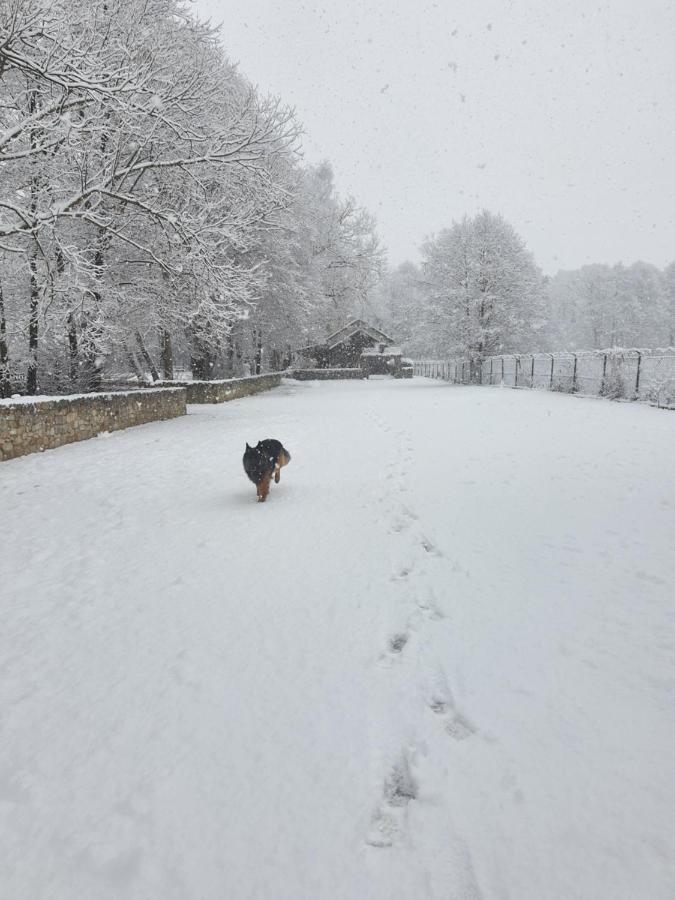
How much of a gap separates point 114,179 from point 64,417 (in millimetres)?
5520

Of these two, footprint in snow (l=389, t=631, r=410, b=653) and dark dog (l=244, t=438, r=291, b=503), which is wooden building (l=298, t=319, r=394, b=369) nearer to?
dark dog (l=244, t=438, r=291, b=503)

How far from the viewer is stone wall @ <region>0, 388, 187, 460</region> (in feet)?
29.2

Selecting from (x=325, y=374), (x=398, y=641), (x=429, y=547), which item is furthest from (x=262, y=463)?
(x=325, y=374)

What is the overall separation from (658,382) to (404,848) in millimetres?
19954

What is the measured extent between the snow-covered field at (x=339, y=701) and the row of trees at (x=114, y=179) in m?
7.10

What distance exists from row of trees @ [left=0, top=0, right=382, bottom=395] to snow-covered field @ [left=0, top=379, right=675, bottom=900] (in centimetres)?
710

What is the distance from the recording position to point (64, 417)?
34.0 feet

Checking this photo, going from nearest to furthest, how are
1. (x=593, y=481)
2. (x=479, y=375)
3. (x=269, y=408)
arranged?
1. (x=593, y=481)
2. (x=269, y=408)
3. (x=479, y=375)

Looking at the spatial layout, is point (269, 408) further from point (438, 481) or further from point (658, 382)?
point (658, 382)

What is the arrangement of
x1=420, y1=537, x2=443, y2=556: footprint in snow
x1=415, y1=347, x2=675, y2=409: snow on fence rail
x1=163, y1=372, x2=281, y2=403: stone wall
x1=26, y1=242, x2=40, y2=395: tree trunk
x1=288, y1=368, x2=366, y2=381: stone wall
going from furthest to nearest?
x1=288, y1=368, x2=366, y2=381: stone wall, x1=163, y1=372, x2=281, y2=403: stone wall, x1=415, y1=347, x2=675, y2=409: snow on fence rail, x1=26, y1=242, x2=40, y2=395: tree trunk, x1=420, y1=537, x2=443, y2=556: footprint in snow

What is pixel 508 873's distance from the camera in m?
1.62

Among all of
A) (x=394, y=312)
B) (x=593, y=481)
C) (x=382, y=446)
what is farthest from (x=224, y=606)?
(x=394, y=312)

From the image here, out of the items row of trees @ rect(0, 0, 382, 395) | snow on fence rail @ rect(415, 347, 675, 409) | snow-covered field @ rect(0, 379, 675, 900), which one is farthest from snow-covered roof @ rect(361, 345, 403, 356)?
snow-covered field @ rect(0, 379, 675, 900)

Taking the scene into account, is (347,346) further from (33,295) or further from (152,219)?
(152,219)
